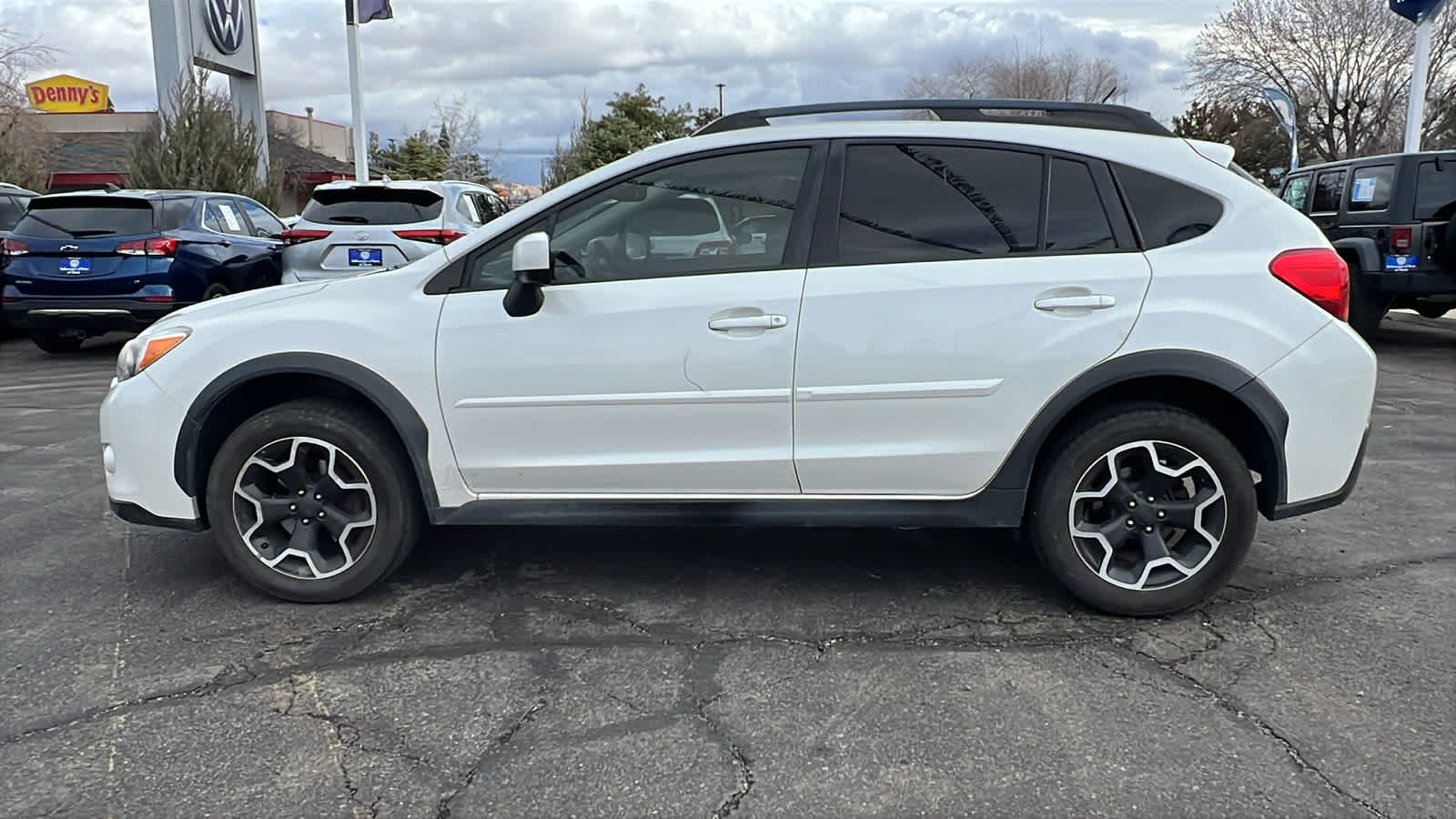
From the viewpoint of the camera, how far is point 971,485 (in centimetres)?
378

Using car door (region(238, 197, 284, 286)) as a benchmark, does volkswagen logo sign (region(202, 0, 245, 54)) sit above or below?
above

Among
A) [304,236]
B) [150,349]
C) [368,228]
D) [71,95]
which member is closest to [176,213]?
[304,236]

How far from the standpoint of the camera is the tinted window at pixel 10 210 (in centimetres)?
1209

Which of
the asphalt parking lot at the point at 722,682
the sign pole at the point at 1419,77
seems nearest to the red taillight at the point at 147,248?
the asphalt parking lot at the point at 722,682

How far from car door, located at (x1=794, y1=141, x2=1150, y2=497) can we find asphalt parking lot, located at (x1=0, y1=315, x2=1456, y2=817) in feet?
2.07

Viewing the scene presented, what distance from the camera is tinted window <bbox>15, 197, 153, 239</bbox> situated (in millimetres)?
10180

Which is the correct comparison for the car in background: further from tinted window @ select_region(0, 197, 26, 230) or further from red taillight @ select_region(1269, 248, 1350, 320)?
red taillight @ select_region(1269, 248, 1350, 320)

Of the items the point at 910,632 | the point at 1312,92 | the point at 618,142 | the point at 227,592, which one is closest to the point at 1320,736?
the point at 910,632

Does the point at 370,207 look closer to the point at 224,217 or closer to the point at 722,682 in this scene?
the point at 224,217

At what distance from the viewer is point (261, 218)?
12.6 meters

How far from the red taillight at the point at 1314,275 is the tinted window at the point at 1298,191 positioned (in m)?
9.60

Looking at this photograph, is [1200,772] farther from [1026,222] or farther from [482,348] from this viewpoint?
[482,348]

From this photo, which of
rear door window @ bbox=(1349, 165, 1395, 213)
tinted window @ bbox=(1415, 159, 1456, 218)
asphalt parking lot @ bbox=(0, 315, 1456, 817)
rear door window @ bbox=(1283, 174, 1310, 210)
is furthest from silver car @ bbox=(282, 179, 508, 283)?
rear door window @ bbox=(1283, 174, 1310, 210)

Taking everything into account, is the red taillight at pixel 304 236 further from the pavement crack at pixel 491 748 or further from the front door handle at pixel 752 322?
the pavement crack at pixel 491 748
